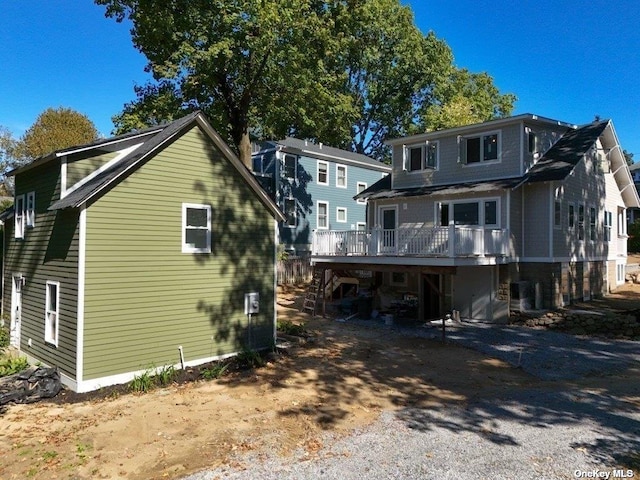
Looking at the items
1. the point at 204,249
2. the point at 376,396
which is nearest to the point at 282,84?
the point at 204,249

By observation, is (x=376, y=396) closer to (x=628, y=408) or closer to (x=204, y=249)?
(x=628, y=408)

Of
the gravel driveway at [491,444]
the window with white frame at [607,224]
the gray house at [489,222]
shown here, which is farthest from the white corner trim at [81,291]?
the window with white frame at [607,224]

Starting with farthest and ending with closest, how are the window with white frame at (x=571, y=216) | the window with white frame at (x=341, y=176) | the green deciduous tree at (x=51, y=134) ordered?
the green deciduous tree at (x=51, y=134), the window with white frame at (x=341, y=176), the window with white frame at (x=571, y=216)

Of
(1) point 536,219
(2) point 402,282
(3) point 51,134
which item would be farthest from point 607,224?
(3) point 51,134

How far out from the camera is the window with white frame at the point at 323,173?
33231mm

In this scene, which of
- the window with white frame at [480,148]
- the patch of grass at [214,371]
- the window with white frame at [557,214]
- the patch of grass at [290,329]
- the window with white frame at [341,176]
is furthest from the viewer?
the window with white frame at [341,176]

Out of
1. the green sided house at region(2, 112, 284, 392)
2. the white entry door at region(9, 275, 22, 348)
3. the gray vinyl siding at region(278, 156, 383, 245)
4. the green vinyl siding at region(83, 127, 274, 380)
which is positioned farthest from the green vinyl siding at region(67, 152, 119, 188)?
the gray vinyl siding at region(278, 156, 383, 245)

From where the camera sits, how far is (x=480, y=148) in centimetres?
1912

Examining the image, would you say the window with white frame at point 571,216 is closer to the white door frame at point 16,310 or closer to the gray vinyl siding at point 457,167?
the gray vinyl siding at point 457,167

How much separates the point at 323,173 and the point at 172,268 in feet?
75.8

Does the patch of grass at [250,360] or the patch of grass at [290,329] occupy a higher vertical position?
the patch of grass at [290,329]

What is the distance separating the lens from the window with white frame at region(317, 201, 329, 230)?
110 feet

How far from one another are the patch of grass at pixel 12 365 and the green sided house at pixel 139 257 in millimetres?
415

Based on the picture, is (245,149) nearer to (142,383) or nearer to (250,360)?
(250,360)
